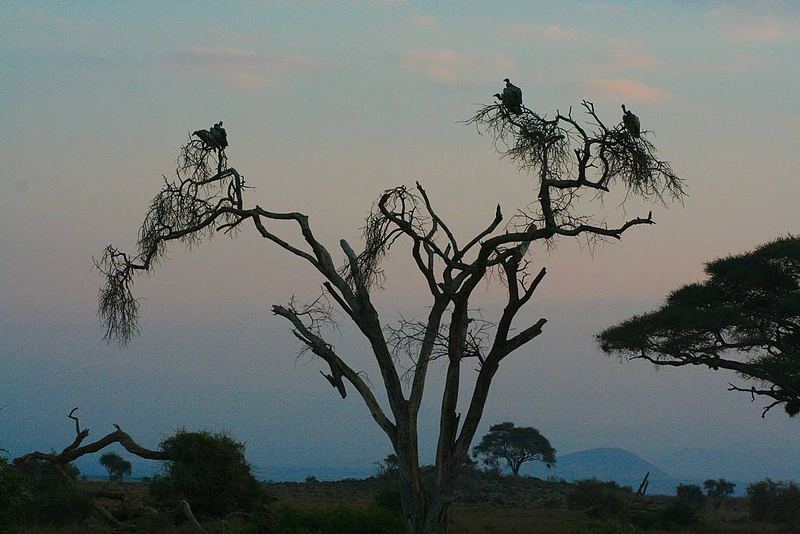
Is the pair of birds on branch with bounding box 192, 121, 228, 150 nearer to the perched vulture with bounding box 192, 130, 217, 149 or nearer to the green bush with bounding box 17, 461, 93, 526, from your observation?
the perched vulture with bounding box 192, 130, 217, 149

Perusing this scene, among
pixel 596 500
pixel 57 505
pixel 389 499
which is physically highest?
pixel 596 500

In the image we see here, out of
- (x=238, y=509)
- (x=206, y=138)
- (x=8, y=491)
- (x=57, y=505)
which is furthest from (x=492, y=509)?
(x=206, y=138)

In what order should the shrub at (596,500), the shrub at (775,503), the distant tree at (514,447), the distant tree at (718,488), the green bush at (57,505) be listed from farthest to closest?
the distant tree at (514,447)
the distant tree at (718,488)
the shrub at (775,503)
the shrub at (596,500)
the green bush at (57,505)

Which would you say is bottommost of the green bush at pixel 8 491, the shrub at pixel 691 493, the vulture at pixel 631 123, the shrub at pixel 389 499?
the green bush at pixel 8 491

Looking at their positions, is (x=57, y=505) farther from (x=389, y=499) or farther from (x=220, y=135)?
(x=220, y=135)

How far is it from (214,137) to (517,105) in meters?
4.22

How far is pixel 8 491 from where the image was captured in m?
15.9

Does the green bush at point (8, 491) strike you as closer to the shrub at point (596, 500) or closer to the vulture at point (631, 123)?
the vulture at point (631, 123)

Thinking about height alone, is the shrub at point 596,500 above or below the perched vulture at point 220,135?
below

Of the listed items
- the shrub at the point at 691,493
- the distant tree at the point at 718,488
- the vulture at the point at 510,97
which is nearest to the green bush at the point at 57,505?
the vulture at the point at 510,97

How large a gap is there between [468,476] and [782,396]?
16823mm

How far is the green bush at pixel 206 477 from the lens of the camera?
2369 centimetres

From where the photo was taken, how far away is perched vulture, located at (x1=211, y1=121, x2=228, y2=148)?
15227 millimetres

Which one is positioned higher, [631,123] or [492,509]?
[631,123]
